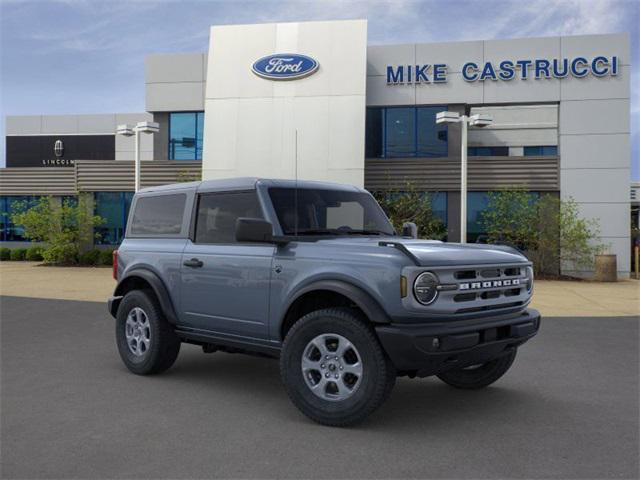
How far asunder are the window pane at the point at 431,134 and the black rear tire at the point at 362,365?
19487 millimetres

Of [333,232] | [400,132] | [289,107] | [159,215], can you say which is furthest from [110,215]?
[333,232]

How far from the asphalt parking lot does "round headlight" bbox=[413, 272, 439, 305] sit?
995 millimetres

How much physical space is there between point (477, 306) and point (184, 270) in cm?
277

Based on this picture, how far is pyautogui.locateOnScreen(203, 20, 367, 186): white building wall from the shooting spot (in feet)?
69.1

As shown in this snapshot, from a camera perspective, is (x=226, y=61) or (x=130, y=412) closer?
(x=130, y=412)

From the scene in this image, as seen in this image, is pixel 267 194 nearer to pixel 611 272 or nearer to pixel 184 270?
pixel 184 270

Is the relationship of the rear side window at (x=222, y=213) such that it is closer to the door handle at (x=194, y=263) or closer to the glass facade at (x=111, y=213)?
the door handle at (x=194, y=263)

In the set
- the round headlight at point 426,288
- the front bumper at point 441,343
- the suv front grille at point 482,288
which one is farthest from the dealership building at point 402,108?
the round headlight at point 426,288

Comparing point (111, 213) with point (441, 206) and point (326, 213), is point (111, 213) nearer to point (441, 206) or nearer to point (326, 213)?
point (441, 206)

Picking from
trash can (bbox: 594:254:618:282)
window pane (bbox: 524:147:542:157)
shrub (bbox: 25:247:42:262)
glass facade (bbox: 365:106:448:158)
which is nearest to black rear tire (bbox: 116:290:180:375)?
trash can (bbox: 594:254:618:282)

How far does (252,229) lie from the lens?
182 inches

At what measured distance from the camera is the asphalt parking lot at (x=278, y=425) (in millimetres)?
3717

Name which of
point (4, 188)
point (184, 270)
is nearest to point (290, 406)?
point (184, 270)

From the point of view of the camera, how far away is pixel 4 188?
28547 mm
